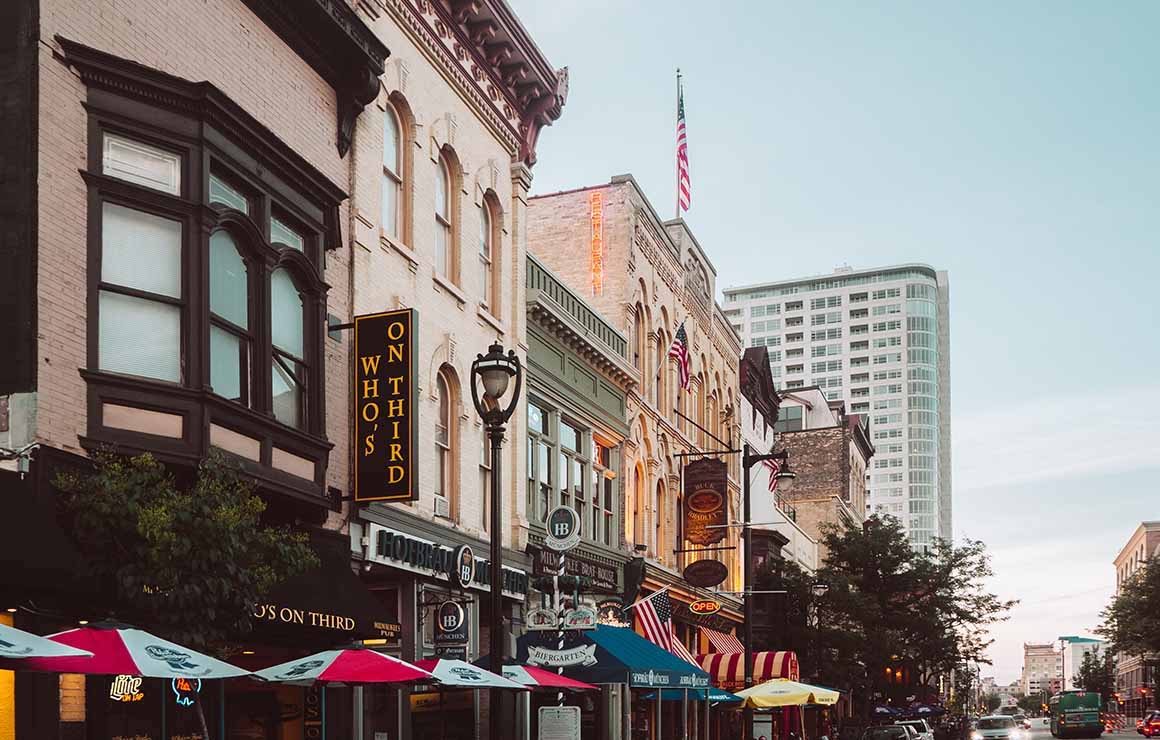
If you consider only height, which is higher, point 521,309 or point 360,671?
point 521,309

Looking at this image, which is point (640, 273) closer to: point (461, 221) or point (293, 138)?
point (461, 221)

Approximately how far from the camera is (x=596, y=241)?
3781 cm

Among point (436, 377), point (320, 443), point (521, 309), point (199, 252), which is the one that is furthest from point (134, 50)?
point (521, 309)

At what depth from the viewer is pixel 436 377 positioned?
971 inches

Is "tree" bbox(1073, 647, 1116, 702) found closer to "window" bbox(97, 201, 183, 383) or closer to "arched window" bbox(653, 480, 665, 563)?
"arched window" bbox(653, 480, 665, 563)

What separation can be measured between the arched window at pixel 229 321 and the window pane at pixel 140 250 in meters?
0.88

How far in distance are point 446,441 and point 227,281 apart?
28.6 feet

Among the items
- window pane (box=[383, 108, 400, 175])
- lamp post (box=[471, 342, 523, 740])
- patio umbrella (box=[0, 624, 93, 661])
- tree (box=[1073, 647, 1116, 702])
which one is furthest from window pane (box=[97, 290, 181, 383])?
tree (box=[1073, 647, 1116, 702])

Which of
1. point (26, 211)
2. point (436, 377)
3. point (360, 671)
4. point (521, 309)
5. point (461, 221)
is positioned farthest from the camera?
point (521, 309)

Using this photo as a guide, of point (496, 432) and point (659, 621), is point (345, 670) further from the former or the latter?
point (659, 621)

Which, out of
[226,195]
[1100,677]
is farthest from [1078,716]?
[1100,677]

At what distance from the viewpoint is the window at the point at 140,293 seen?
15.2 m

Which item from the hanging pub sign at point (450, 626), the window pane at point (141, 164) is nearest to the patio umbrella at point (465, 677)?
the hanging pub sign at point (450, 626)

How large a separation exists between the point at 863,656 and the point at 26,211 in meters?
43.1
